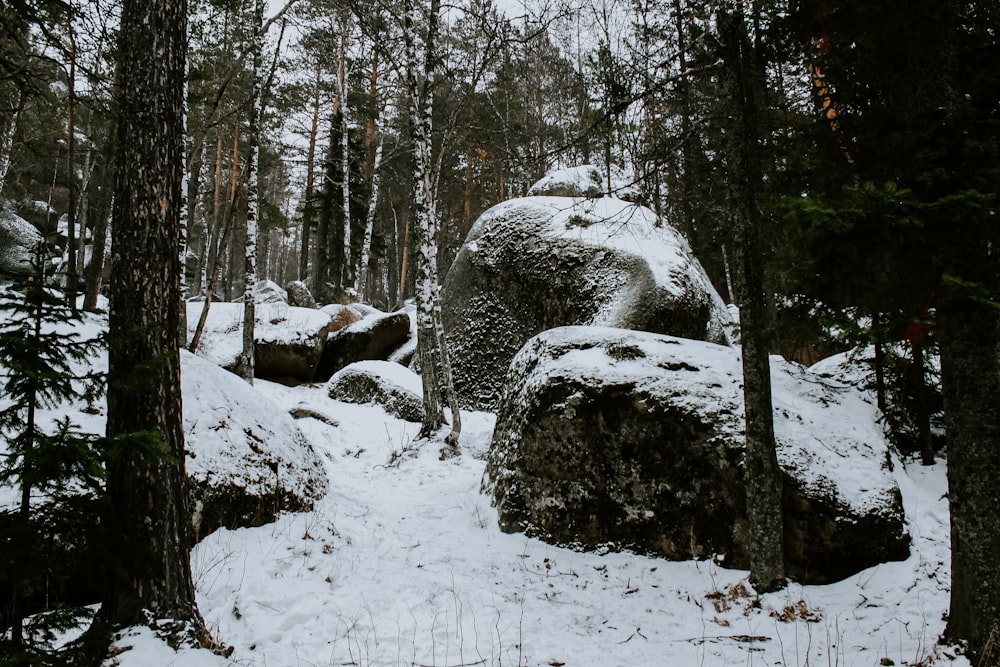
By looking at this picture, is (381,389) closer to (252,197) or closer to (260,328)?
(260,328)

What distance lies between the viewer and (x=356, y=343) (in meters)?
15.2

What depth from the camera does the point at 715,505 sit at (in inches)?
207

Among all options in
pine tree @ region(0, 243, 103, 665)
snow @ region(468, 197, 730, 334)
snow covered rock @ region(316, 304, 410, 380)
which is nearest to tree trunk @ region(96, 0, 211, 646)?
pine tree @ region(0, 243, 103, 665)

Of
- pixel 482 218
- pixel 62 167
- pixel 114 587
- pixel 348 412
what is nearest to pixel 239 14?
pixel 482 218

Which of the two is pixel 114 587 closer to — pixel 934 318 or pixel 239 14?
pixel 934 318

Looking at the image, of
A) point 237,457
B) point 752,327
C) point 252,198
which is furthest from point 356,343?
point 752,327

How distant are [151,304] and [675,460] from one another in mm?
4830

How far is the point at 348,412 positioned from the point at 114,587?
26.5ft

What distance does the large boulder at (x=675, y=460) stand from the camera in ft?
15.9

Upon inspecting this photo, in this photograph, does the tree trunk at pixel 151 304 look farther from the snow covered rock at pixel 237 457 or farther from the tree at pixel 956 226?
the tree at pixel 956 226

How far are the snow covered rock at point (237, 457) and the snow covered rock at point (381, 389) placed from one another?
15.6ft

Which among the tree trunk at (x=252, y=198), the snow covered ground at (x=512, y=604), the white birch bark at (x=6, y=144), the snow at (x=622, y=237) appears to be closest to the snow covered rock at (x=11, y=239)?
the white birch bark at (x=6, y=144)

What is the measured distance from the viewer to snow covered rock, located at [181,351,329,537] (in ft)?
16.2

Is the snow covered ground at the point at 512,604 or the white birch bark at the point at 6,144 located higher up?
the white birch bark at the point at 6,144
